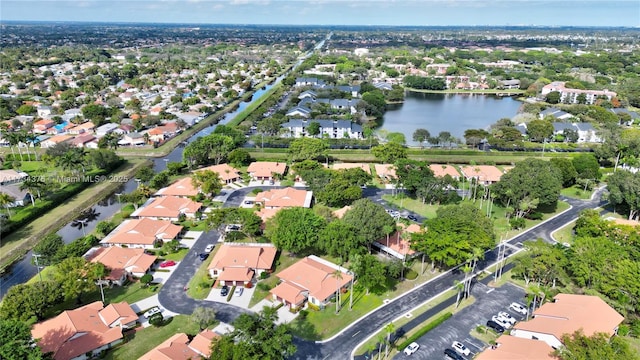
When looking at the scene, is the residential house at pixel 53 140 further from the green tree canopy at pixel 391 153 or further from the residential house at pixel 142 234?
the green tree canopy at pixel 391 153

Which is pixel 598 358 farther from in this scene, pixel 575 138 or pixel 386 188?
pixel 575 138

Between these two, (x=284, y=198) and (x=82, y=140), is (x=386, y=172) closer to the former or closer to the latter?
(x=284, y=198)

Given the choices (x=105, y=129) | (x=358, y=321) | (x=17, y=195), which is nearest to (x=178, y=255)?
(x=358, y=321)

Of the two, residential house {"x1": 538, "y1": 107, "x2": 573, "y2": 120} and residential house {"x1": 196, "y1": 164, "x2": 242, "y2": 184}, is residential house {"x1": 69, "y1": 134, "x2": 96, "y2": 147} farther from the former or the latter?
residential house {"x1": 538, "y1": 107, "x2": 573, "y2": 120}

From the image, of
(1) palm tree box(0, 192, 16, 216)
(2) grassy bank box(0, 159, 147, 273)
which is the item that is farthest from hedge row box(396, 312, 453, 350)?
(1) palm tree box(0, 192, 16, 216)

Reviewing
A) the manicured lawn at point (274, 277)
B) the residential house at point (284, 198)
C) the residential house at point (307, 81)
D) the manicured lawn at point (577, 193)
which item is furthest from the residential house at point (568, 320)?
the residential house at point (307, 81)

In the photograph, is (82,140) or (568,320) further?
(82,140)

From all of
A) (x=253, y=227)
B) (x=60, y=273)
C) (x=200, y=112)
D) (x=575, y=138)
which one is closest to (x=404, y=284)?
(x=253, y=227)
